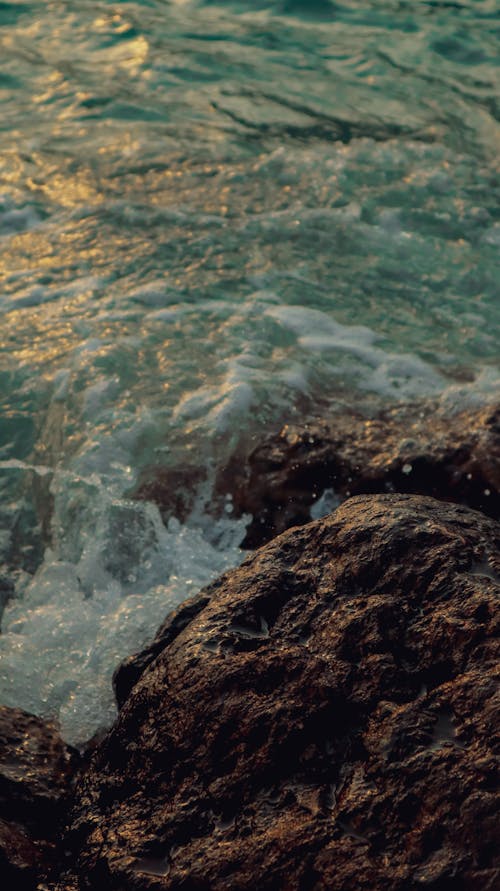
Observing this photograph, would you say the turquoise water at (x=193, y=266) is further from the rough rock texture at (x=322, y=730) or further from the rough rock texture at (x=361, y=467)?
the rough rock texture at (x=322, y=730)

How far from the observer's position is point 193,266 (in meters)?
5.90

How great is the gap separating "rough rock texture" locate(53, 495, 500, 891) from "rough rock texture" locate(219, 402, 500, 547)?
3.41 ft

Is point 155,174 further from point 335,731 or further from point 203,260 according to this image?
point 335,731

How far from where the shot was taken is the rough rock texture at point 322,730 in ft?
7.11

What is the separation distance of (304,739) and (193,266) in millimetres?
3990

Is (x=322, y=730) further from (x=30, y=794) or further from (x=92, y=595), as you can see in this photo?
(x=92, y=595)

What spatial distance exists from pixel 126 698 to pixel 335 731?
0.88m

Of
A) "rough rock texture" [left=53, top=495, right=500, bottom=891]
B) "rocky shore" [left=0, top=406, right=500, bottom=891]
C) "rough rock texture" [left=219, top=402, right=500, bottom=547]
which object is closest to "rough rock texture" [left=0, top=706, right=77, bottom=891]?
"rocky shore" [left=0, top=406, right=500, bottom=891]

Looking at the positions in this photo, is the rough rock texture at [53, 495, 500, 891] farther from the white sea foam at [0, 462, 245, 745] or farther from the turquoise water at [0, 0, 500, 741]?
the turquoise water at [0, 0, 500, 741]

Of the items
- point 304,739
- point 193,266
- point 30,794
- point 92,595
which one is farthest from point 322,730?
point 193,266

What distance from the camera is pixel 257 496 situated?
4.19 metres

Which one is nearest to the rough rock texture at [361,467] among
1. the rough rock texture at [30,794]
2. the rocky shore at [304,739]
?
the rocky shore at [304,739]

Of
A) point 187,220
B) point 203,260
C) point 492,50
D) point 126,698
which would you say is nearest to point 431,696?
point 126,698

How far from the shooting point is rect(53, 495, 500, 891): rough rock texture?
217 cm
